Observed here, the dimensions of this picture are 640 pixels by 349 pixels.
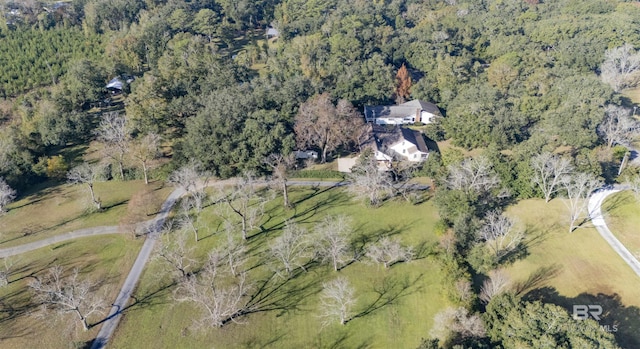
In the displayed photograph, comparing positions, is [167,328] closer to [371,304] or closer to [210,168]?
[371,304]

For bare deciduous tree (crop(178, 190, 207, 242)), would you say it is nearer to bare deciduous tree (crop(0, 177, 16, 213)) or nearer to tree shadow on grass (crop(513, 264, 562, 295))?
bare deciduous tree (crop(0, 177, 16, 213))

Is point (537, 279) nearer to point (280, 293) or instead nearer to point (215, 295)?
point (280, 293)

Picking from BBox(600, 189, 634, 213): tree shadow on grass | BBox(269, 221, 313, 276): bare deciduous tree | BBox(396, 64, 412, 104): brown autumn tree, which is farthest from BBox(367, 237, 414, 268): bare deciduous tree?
BBox(396, 64, 412, 104): brown autumn tree

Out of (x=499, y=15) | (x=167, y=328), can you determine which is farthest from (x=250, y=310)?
(x=499, y=15)

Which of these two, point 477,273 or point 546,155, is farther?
point 546,155

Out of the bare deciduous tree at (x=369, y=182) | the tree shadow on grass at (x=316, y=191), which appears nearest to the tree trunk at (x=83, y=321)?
the tree shadow on grass at (x=316, y=191)

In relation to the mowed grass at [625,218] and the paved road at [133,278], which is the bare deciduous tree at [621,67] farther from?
the paved road at [133,278]
